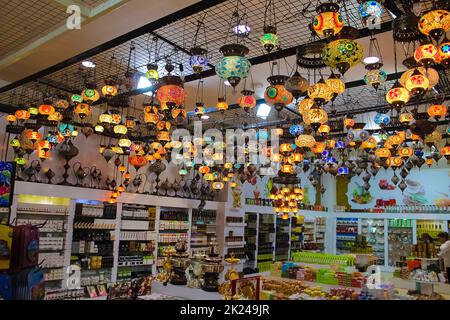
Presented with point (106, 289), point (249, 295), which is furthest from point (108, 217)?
point (249, 295)

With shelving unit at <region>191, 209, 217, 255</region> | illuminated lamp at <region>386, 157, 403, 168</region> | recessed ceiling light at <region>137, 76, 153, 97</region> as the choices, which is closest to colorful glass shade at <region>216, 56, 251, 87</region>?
recessed ceiling light at <region>137, 76, 153, 97</region>

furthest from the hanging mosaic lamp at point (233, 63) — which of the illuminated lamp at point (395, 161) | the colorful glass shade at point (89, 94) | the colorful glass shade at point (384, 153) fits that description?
the illuminated lamp at point (395, 161)

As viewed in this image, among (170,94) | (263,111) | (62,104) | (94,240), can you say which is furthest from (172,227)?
(170,94)

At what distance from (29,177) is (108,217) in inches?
87.8

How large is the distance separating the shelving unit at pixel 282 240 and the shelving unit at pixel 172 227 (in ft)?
14.9

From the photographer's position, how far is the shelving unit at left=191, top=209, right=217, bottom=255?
12.0m

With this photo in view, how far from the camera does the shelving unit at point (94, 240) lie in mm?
9195

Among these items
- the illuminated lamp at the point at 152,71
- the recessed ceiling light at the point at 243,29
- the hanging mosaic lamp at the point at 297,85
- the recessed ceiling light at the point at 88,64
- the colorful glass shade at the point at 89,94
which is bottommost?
the hanging mosaic lamp at the point at 297,85

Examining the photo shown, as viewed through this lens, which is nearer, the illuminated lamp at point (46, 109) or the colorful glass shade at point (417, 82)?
the colorful glass shade at point (417, 82)

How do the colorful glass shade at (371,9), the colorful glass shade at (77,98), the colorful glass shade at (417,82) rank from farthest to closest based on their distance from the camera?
the colorful glass shade at (77,98)
the colorful glass shade at (417,82)
the colorful glass shade at (371,9)

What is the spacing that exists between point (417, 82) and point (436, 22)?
0.84m

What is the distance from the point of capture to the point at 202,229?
12367 millimetres

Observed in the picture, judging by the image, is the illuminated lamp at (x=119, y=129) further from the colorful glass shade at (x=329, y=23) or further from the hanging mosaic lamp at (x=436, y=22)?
the hanging mosaic lamp at (x=436, y=22)

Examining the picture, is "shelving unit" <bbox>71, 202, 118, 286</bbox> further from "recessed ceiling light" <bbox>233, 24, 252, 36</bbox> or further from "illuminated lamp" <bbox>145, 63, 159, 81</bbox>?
"recessed ceiling light" <bbox>233, 24, 252, 36</bbox>
